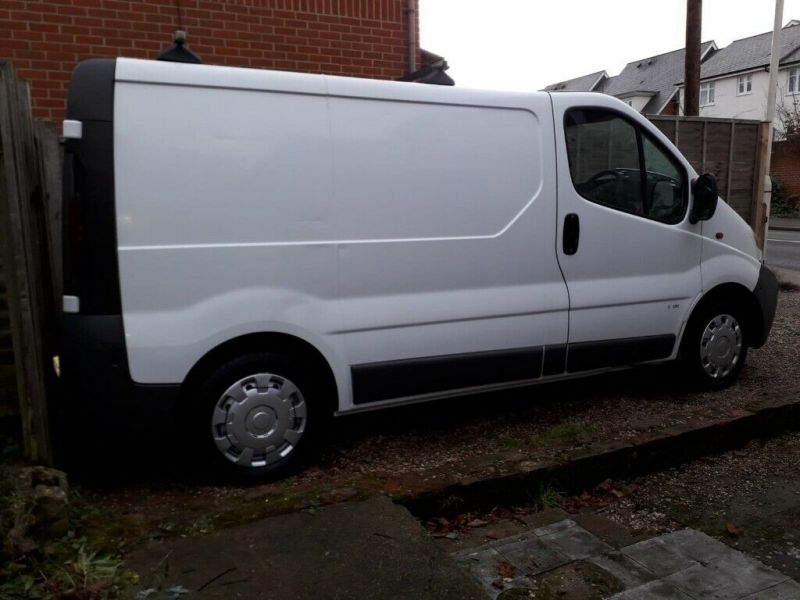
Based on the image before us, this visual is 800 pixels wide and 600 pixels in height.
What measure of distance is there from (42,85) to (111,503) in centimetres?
339

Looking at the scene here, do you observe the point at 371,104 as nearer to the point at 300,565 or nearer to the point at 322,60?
the point at 300,565

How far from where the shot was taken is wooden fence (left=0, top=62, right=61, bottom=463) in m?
3.03

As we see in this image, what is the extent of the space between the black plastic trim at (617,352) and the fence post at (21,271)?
9.66 feet

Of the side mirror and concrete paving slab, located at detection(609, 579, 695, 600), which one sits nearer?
concrete paving slab, located at detection(609, 579, 695, 600)

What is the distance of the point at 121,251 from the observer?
10.4ft

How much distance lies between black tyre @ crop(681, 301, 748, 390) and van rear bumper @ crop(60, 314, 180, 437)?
352 cm

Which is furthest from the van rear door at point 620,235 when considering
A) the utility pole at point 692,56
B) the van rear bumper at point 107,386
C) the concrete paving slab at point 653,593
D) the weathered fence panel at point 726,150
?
the utility pole at point 692,56

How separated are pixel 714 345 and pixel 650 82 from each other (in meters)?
53.4

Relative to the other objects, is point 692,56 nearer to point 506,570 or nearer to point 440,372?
point 440,372

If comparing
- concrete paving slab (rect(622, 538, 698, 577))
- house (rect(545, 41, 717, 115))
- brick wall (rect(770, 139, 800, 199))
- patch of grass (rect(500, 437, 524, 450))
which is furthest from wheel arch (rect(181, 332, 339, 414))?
house (rect(545, 41, 717, 115))

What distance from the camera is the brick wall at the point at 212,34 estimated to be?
5195 mm

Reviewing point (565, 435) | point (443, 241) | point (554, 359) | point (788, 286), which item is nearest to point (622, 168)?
point (554, 359)

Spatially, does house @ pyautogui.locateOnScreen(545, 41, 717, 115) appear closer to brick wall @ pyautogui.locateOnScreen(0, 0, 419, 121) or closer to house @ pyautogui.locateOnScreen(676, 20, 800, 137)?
house @ pyautogui.locateOnScreen(676, 20, 800, 137)

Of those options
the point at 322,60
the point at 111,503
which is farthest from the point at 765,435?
the point at 322,60
